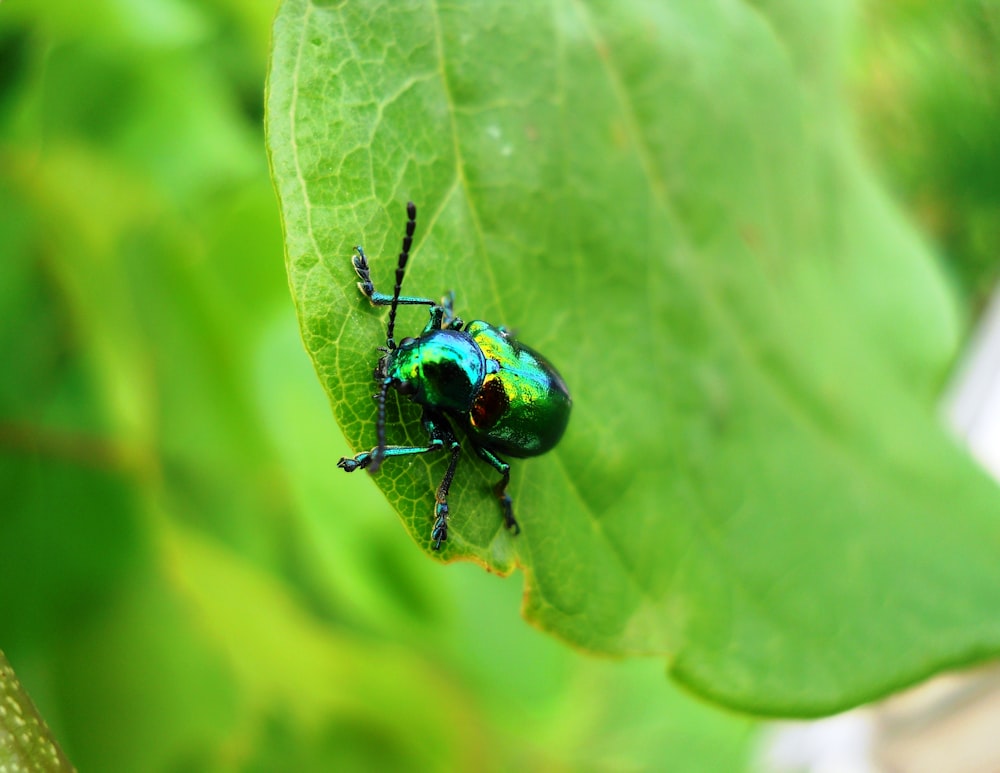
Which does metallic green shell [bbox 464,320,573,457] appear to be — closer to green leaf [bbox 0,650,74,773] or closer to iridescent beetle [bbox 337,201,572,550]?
iridescent beetle [bbox 337,201,572,550]

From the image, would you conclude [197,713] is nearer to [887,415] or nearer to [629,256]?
[629,256]

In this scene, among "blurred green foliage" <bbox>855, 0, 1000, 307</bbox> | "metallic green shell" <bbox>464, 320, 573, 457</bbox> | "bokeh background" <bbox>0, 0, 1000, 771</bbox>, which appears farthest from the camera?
"blurred green foliage" <bbox>855, 0, 1000, 307</bbox>

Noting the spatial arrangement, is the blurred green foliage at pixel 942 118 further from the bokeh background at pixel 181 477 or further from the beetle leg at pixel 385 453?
the beetle leg at pixel 385 453

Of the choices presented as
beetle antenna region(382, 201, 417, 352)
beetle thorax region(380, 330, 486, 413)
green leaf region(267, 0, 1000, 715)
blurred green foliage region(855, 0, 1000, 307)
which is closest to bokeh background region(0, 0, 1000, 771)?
green leaf region(267, 0, 1000, 715)

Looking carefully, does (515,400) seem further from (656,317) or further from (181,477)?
(181,477)

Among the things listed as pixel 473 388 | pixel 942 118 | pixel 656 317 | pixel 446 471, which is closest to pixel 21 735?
pixel 446 471

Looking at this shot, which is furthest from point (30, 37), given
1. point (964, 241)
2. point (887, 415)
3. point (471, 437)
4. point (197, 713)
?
point (964, 241)
